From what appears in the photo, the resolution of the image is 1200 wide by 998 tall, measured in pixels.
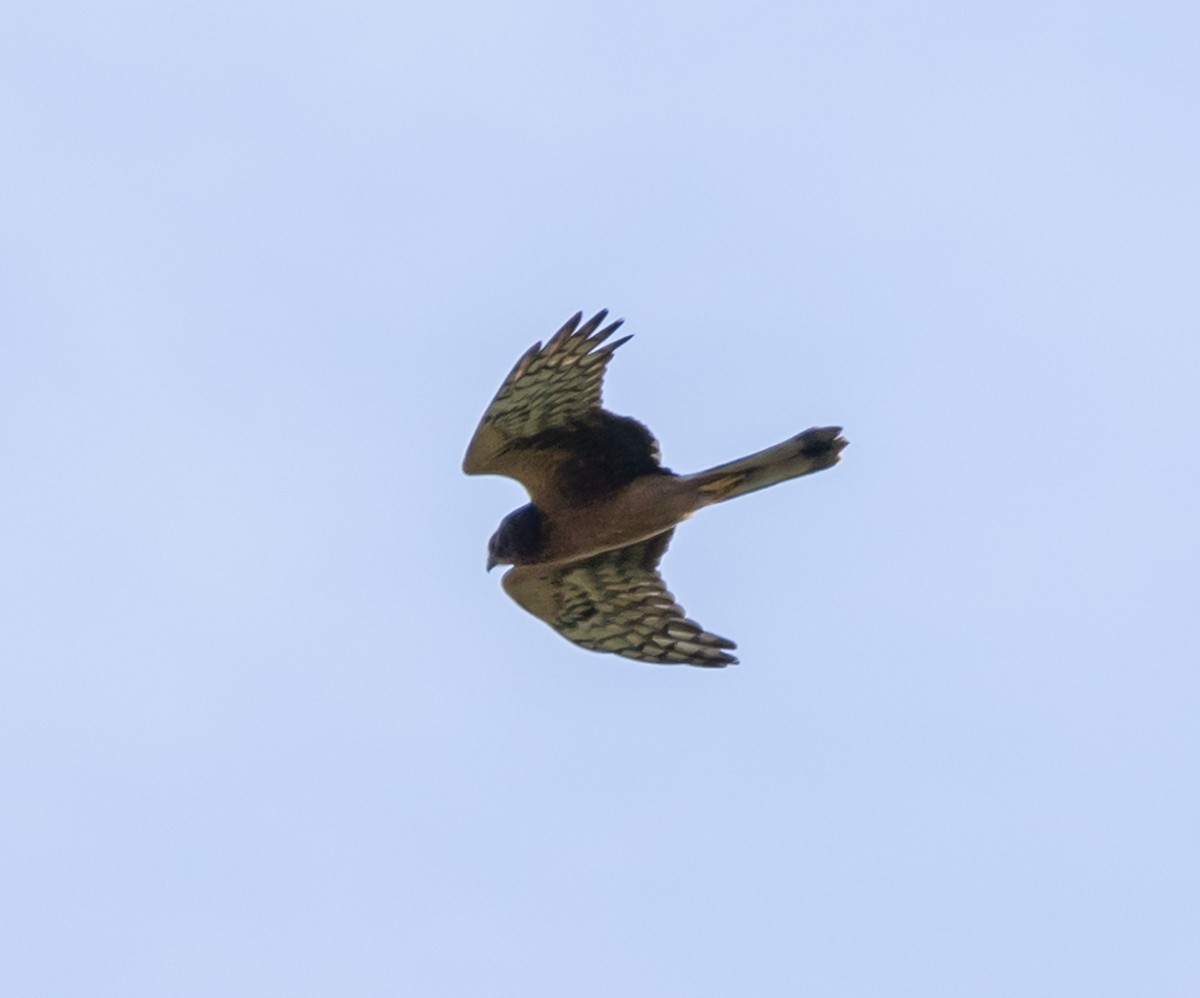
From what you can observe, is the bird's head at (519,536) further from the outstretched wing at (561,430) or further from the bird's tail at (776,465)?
the bird's tail at (776,465)

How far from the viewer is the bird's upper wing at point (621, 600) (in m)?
12.6

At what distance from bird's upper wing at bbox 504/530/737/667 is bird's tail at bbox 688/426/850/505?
0.89 metres

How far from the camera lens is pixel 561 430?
40.1 ft

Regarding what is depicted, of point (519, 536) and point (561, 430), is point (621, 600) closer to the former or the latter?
point (519, 536)

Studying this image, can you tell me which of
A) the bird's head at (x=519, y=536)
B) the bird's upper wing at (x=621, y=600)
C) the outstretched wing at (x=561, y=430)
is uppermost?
the outstretched wing at (x=561, y=430)

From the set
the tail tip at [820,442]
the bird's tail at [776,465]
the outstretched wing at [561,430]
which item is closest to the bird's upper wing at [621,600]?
the outstretched wing at [561,430]

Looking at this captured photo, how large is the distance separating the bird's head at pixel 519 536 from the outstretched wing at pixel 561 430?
0.12 metres

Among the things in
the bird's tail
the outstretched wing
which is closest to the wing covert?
the outstretched wing

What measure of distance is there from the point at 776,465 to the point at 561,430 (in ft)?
4.53

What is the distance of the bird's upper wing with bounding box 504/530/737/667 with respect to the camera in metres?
12.6

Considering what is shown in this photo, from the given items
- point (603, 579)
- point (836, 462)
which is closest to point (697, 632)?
point (603, 579)

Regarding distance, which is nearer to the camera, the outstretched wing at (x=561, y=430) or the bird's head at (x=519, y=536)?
the outstretched wing at (x=561, y=430)

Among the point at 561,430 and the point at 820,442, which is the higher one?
the point at 561,430

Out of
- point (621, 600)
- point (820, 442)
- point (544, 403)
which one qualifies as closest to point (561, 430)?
point (544, 403)
